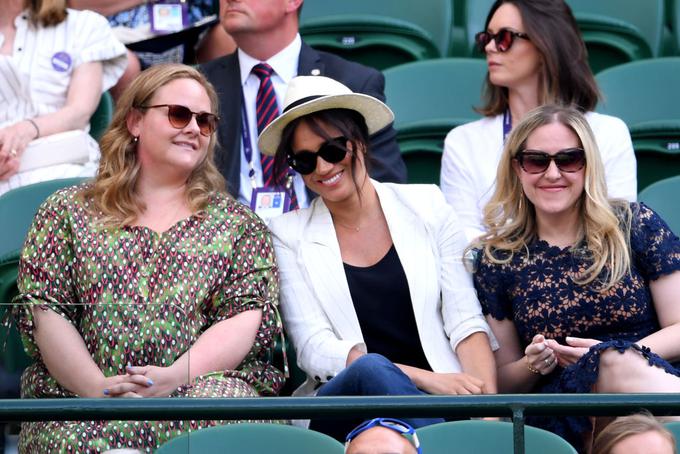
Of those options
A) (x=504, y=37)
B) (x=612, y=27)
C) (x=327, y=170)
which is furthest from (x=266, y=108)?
(x=612, y=27)

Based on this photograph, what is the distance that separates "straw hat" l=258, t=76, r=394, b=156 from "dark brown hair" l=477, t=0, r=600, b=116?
0.83m

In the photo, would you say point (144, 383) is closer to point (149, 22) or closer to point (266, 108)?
point (266, 108)

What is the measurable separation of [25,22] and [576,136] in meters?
2.28

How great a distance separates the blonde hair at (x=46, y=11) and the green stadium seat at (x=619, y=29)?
6.95 ft

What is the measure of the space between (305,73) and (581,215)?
4.54ft

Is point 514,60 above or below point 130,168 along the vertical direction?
above

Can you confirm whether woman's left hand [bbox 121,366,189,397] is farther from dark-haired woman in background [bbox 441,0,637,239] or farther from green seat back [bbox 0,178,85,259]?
dark-haired woman in background [bbox 441,0,637,239]

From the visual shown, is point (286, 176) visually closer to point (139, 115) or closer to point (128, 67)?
point (139, 115)

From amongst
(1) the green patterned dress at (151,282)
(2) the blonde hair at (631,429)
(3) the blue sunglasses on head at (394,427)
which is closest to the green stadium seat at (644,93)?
(1) the green patterned dress at (151,282)

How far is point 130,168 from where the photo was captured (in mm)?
4336

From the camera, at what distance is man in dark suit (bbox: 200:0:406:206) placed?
4977mm

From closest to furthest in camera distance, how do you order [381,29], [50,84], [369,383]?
[369,383] < [50,84] < [381,29]

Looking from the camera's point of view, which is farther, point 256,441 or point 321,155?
point 321,155

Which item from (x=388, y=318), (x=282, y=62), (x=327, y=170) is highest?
(x=282, y=62)
